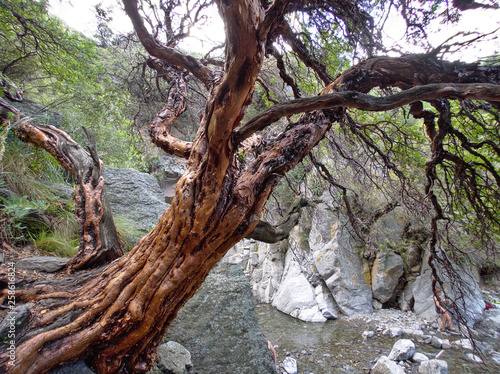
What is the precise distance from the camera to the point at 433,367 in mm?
3666

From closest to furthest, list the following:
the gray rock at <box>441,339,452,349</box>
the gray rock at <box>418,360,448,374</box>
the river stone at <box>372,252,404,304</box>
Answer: the gray rock at <box>418,360,448,374</box> < the gray rock at <box>441,339,452,349</box> < the river stone at <box>372,252,404,304</box>

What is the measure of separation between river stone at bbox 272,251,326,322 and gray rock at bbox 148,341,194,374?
189 inches

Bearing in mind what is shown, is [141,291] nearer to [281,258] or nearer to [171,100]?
[171,100]

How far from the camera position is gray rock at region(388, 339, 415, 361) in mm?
4059

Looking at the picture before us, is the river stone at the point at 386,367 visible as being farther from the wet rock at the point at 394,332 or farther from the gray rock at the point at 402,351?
the wet rock at the point at 394,332

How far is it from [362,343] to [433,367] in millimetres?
1249

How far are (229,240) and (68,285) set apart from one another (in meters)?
1.10

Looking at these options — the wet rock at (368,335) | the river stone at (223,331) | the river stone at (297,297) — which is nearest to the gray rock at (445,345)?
the wet rock at (368,335)

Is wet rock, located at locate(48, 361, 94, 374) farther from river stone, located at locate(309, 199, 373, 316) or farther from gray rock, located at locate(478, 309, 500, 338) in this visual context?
gray rock, located at locate(478, 309, 500, 338)

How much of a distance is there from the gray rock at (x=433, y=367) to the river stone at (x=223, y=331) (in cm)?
310

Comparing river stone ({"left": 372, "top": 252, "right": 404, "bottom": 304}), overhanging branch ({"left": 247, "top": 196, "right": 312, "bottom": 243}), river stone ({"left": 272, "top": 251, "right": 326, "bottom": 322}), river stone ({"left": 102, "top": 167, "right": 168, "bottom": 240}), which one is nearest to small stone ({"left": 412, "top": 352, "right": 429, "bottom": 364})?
river stone ({"left": 272, "top": 251, "right": 326, "bottom": 322})

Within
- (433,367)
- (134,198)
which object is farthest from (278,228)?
(433,367)

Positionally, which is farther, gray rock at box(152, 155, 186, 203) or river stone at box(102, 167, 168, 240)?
gray rock at box(152, 155, 186, 203)

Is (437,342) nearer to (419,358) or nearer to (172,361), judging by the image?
(419,358)
